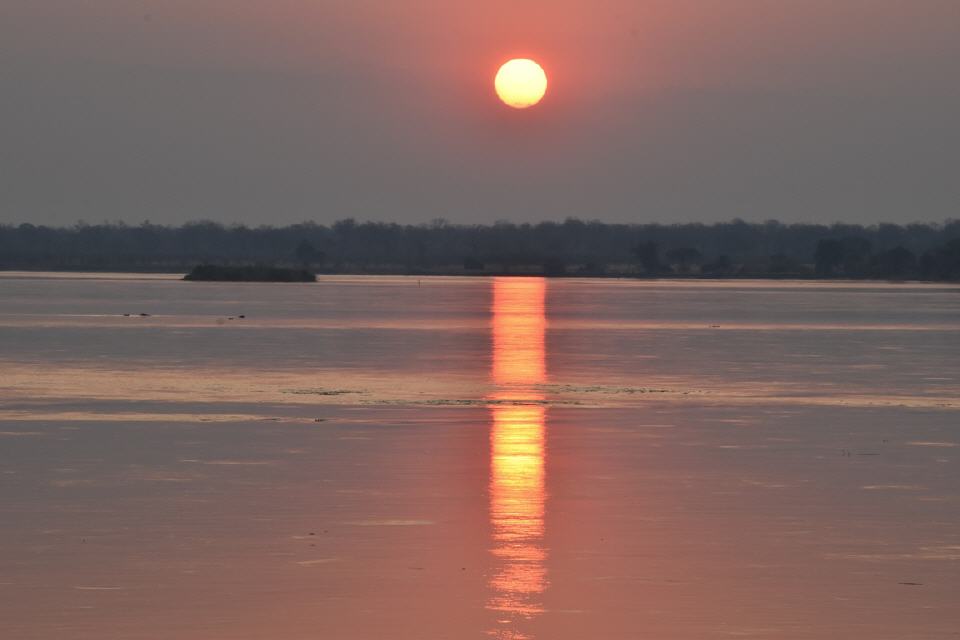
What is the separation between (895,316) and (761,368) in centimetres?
3678

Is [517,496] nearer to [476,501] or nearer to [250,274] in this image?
[476,501]

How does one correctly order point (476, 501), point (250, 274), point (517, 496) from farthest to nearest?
1. point (250, 274)
2. point (517, 496)
3. point (476, 501)

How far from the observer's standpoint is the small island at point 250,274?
154000 millimetres

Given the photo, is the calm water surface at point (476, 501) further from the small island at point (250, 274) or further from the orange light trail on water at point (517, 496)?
the small island at point (250, 274)

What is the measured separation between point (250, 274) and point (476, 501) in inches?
5682

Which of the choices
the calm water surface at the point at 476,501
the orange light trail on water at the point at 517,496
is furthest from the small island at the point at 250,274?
the orange light trail on water at the point at 517,496

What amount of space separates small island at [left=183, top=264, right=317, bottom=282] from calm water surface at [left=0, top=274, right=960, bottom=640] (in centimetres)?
11990

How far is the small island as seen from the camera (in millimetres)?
154000

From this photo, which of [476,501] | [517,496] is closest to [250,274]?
[517,496]

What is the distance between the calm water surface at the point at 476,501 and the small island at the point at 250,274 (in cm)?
11990

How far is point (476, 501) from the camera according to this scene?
576 inches

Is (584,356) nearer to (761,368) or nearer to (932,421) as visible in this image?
(761,368)

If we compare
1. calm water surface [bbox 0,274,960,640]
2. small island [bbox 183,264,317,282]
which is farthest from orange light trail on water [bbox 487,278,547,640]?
small island [bbox 183,264,317,282]

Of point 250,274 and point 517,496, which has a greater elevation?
point 250,274
